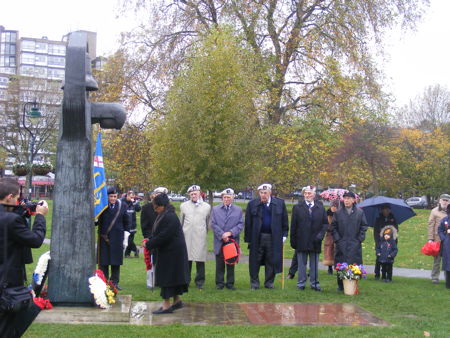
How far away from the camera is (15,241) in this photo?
5125 mm

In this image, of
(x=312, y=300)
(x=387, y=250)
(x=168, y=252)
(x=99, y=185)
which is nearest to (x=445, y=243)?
(x=387, y=250)

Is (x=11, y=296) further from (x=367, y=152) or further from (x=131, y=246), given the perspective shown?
(x=367, y=152)

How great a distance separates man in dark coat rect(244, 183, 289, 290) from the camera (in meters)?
11.1

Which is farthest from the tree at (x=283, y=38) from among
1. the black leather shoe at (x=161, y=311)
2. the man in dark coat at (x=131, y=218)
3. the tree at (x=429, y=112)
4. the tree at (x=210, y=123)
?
the tree at (x=429, y=112)

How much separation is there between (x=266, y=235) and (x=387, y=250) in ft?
10.0

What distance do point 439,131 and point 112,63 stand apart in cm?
3679

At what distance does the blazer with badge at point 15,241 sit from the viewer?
5023 millimetres

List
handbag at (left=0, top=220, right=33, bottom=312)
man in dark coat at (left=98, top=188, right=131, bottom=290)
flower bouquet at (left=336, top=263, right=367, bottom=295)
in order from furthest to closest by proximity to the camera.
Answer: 1. flower bouquet at (left=336, top=263, right=367, bottom=295)
2. man in dark coat at (left=98, top=188, right=131, bottom=290)
3. handbag at (left=0, top=220, right=33, bottom=312)

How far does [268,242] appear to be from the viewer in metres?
11.1

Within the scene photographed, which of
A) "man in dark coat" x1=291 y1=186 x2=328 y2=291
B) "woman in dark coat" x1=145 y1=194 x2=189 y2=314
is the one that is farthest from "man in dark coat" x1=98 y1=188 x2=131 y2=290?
"man in dark coat" x1=291 y1=186 x2=328 y2=291

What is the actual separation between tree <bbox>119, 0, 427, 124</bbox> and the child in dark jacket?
46.7 feet

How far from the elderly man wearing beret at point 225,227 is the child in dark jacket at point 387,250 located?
3432 mm

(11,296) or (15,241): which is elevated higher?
(15,241)

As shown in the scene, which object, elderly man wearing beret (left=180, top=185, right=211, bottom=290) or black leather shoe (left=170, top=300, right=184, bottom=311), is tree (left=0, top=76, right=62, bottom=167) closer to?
elderly man wearing beret (left=180, top=185, right=211, bottom=290)
